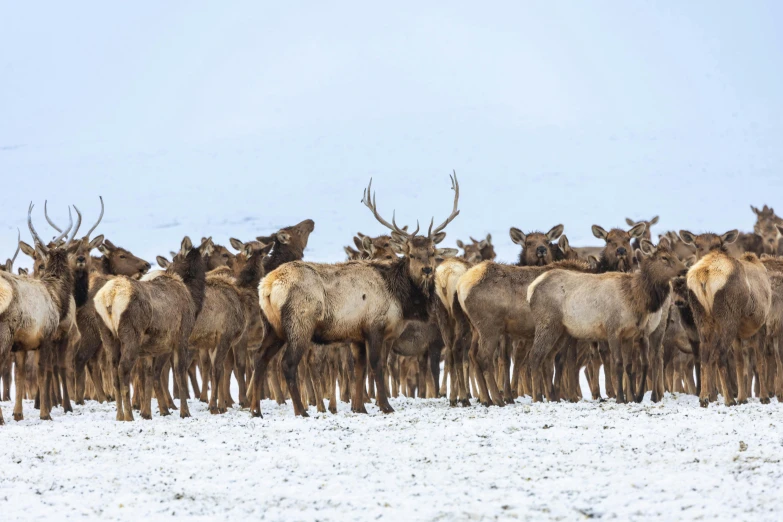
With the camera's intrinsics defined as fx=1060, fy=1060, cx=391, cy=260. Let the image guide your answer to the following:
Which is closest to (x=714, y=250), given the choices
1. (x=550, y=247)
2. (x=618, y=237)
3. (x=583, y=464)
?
(x=618, y=237)

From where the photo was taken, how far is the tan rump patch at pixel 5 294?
1348 centimetres

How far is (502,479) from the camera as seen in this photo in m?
9.24

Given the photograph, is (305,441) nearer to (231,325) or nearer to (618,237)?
(231,325)

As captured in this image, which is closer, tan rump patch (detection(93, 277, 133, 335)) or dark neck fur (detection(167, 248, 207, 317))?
tan rump patch (detection(93, 277, 133, 335))

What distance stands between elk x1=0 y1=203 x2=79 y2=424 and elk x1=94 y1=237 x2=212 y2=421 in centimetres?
92

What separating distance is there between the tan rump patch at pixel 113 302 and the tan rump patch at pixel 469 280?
4.74 meters

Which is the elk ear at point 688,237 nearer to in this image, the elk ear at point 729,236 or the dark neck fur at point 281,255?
the elk ear at point 729,236

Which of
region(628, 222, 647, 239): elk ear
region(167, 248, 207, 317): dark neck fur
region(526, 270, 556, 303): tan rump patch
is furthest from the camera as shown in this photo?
region(628, 222, 647, 239): elk ear

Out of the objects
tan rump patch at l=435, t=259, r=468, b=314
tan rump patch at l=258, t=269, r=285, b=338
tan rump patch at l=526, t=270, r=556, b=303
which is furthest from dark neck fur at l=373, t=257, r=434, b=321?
tan rump patch at l=258, t=269, r=285, b=338

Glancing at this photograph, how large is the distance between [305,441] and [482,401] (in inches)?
177

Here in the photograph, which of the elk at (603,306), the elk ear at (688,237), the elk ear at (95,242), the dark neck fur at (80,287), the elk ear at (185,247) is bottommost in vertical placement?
the elk at (603,306)

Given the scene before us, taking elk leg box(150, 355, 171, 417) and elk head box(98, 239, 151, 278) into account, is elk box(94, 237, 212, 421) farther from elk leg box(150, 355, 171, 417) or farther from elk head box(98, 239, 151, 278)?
elk head box(98, 239, 151, 278)

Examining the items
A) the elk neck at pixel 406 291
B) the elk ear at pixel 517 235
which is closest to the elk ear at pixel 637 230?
the elk ear at pixel 517 235

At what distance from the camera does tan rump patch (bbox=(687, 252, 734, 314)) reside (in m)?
13.9
